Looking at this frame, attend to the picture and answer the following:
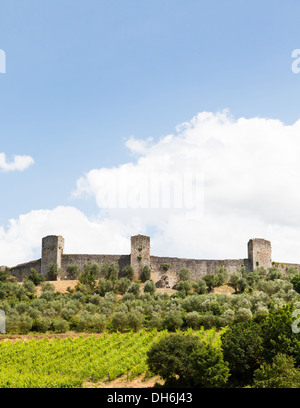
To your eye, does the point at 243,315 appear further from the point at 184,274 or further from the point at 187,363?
the point at 184,274

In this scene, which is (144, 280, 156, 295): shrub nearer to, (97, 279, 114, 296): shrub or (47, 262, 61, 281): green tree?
(97, 279, 114, 296): shrub

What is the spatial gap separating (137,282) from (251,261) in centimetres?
1926

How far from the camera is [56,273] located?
68875 millimetres

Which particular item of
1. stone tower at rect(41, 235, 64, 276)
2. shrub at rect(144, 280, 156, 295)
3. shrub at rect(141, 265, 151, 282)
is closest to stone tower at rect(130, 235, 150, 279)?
shrub at rect(141, 265, 151, 282)

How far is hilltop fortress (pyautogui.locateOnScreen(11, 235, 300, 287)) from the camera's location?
70.9 metres

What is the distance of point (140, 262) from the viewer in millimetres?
71000

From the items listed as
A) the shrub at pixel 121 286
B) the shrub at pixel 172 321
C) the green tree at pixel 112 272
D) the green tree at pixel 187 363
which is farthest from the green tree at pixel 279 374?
the green tree at pixel 112 272

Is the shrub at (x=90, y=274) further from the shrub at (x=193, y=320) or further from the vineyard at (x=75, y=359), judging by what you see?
the shrub at (x=193, y=320)

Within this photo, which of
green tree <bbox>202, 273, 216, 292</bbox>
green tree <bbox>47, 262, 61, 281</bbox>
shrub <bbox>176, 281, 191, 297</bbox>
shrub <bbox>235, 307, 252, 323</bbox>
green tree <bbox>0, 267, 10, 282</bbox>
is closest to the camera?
Result: shrub <bbox>235, 307, 252, 323</bbox>

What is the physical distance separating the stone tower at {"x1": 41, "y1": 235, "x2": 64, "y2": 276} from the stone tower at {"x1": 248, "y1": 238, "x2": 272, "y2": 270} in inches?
1186

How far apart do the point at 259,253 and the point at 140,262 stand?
19.4 meters

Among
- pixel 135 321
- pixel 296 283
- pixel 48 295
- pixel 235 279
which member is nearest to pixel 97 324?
pixel 135 321

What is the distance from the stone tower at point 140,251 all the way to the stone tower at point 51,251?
36.2 feet
